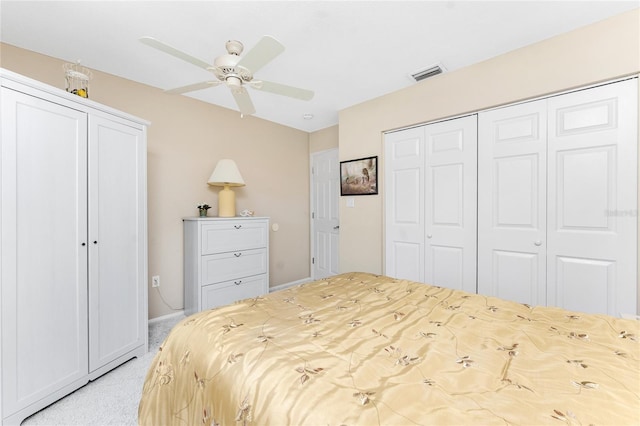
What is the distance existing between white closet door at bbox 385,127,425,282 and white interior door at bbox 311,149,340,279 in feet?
3.63

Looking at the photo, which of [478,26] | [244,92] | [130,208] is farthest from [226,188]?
[478,26]

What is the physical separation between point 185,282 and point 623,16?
423cm

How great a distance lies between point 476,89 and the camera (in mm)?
2375

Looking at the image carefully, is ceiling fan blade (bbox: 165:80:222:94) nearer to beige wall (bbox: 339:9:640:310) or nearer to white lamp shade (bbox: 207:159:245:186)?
white lamp shade (bbox: 207:159:245:186)

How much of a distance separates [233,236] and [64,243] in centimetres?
148

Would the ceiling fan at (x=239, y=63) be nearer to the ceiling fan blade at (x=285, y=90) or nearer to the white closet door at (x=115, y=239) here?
the ceiling fan blade at (x=285, y=90)

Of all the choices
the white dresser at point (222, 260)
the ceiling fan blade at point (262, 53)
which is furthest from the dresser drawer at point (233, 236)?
the ceiling fan blade at point (262, 53)

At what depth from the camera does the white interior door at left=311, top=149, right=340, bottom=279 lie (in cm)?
411

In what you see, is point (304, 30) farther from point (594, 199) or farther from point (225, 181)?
point (594, 199)

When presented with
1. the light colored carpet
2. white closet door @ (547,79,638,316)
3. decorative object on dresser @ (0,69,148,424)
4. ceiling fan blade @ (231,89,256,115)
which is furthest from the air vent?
the light colored carpet

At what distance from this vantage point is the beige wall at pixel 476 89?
1.83m

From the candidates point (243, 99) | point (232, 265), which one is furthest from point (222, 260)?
point (243, 99)

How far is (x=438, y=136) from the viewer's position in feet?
8.77

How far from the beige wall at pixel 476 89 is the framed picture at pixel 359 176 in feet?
0.26
